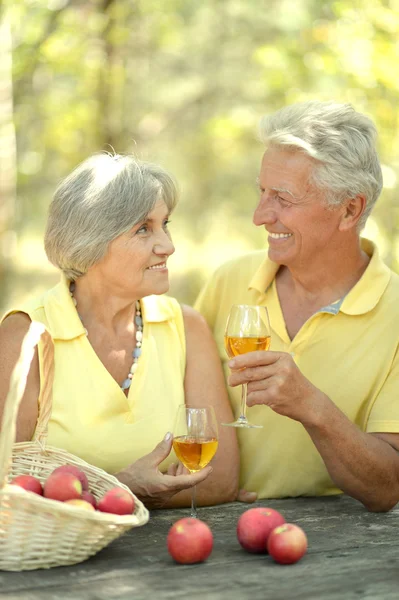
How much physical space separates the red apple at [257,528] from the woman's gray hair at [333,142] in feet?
4.51

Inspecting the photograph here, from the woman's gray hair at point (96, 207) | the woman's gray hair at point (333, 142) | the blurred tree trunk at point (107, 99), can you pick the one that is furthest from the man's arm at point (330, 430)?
the blurred tree trunk at point (107, 99)

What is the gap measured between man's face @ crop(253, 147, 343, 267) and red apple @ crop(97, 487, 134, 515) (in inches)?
53.6

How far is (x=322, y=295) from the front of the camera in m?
3.56

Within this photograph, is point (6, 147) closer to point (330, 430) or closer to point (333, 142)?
point (333, 142)

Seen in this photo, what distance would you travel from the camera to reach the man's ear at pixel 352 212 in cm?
349

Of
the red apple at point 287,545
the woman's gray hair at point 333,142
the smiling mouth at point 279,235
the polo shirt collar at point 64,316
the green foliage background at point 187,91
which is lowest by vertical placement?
the red apple at point 287,545

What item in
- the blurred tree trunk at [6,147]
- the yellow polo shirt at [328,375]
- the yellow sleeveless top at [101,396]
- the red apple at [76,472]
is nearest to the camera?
the red apple at [76,472]

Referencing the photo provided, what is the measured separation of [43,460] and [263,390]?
0.72 meters

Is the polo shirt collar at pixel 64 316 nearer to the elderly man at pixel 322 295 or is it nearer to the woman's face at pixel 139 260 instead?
the woman's face at pixel 139 260

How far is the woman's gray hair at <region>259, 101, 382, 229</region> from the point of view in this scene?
340cm

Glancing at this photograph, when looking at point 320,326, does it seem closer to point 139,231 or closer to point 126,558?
point 139,231

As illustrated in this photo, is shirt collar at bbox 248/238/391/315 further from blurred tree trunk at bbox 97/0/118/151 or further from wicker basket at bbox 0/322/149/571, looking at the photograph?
blurred tree trunk at bbox 97/0/118/151

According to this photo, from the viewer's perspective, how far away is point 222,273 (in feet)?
12.5

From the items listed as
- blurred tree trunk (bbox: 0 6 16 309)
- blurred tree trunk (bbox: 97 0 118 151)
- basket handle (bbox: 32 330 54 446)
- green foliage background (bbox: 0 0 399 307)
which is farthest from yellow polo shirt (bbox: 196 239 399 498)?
blurred tree trunk (bbox: 97 0 118 151)
